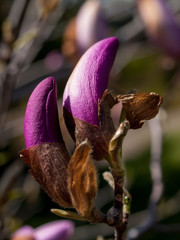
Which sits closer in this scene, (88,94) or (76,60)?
(88,94)

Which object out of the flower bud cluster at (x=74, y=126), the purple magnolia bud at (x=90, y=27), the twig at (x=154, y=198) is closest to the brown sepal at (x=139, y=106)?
the flower bud cluster at (x=74, y=126)

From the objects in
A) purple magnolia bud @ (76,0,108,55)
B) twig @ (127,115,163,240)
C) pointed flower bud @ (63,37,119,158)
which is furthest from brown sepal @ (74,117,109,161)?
purple magnolia bud @ (76,0,108,55)

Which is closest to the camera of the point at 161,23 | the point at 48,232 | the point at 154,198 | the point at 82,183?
the point at 82,183

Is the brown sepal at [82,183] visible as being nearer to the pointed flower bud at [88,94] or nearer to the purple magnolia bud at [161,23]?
the pointed flower bud at [88,94]

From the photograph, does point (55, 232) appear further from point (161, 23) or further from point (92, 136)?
point (161, 23)

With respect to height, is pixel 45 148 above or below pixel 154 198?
above

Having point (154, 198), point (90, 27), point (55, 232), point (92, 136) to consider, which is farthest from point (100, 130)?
point (90, 27)

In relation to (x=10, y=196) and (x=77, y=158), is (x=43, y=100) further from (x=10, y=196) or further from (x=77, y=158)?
(x=10, y=196)
